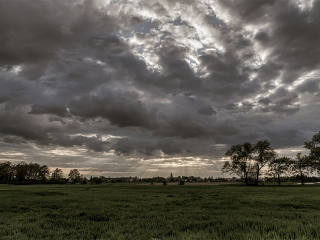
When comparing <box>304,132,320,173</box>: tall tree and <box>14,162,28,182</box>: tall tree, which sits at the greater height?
<box>304,132,320,173</box>: tall tree

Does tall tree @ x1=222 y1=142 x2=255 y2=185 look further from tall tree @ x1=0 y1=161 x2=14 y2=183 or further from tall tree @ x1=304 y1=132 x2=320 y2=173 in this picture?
tall tree @ x1=0 y1=161 x2=14 y2=183

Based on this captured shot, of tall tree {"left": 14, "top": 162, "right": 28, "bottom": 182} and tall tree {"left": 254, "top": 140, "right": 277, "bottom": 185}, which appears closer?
tall tree {"left": 254, "top": 140, "right": 277, "bottom": 185}

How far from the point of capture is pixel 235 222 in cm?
930

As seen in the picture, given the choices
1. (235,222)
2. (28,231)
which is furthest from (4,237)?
(235,222)

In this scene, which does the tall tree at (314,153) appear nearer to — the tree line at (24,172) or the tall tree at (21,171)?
the tree line at (24,172)

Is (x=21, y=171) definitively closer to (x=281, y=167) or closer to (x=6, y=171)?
(x=6, y=171)

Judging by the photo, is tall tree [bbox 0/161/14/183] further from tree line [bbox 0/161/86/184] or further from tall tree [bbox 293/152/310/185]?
tall tree [bbox 293/152/310/185]

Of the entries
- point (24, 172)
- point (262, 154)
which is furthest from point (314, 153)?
point (24, 172)

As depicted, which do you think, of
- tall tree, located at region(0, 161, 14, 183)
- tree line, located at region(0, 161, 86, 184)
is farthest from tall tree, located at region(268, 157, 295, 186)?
tall tree, located at region(0, 161, 14, 183)

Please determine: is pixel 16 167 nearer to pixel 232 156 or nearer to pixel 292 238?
pixel 232 156

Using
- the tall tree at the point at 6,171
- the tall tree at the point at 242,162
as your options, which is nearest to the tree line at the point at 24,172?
the tall tree at the point at 6,171

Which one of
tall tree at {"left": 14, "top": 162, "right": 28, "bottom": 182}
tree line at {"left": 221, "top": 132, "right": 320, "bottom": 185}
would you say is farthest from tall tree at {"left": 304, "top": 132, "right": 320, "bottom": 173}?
tall tree at {"left": 14, "top": 162, "right": 28, "bottom": 182}

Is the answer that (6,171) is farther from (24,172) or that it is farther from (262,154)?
(262,154)

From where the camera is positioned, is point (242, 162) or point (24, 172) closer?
point (242, 162)
